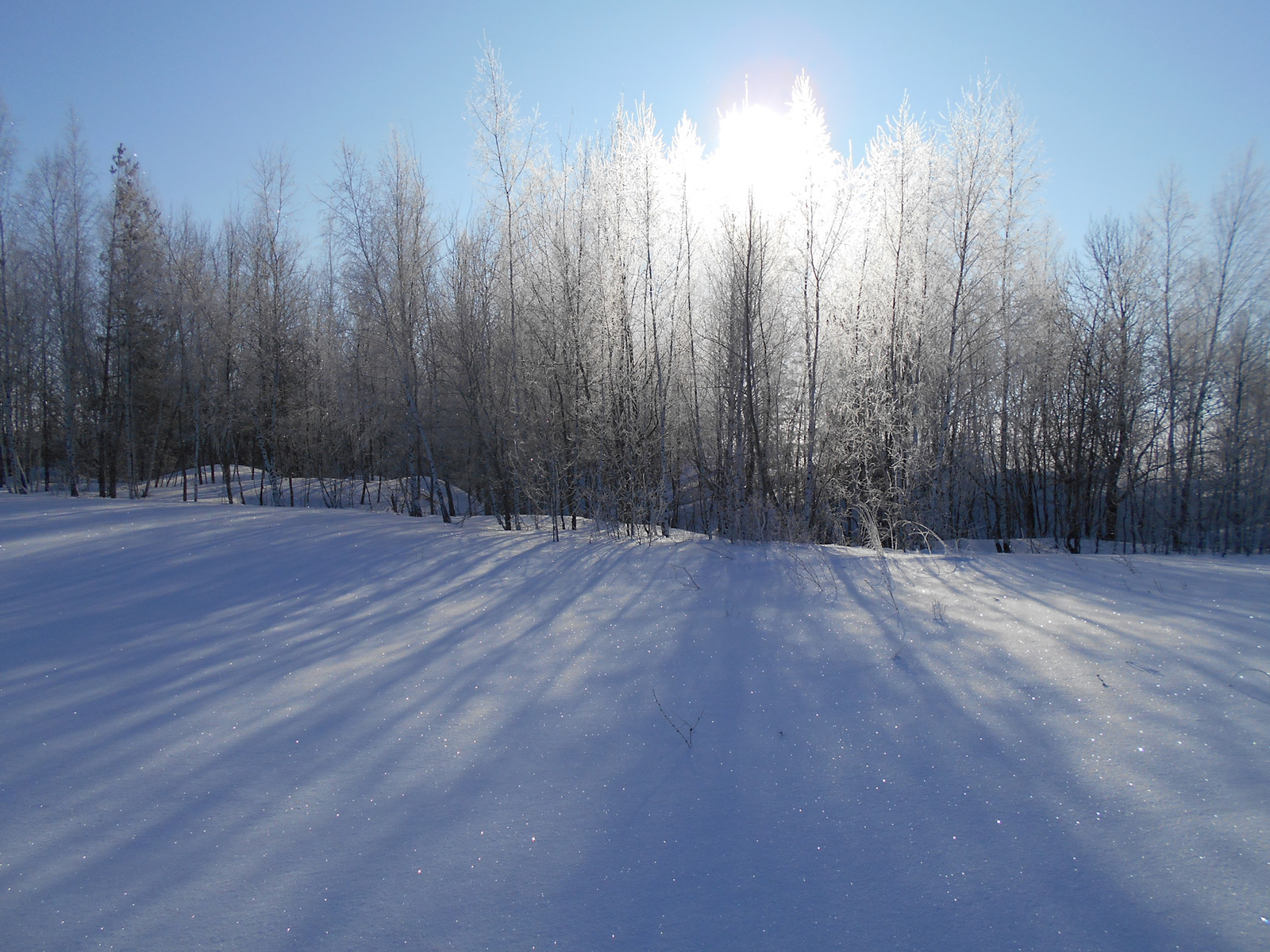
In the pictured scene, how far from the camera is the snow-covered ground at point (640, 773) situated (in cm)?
177

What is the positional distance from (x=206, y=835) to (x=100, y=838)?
0.36 meters

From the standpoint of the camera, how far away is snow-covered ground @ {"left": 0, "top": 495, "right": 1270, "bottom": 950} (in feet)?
5.80

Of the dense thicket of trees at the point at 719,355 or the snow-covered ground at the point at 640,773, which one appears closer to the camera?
the snow-covered ground at the point at 640,773

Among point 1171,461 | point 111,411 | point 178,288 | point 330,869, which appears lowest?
point 330,869

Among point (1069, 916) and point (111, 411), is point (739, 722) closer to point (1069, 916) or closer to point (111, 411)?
point (1069, 916)

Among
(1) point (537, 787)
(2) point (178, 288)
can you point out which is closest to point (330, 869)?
(1) point (537, 787)

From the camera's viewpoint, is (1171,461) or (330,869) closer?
(330,869)

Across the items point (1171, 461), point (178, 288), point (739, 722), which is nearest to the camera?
point (739, 722)

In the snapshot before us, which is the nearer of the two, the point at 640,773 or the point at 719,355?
the point at 640,773

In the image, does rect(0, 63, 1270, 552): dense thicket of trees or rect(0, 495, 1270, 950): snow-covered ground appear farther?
rect(0, 63, 1270, 552): dense thicket of trees

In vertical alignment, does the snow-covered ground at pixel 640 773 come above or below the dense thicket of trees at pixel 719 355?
below

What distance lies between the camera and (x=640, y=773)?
8.29ft

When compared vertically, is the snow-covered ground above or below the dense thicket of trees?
below

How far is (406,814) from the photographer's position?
2254mm
